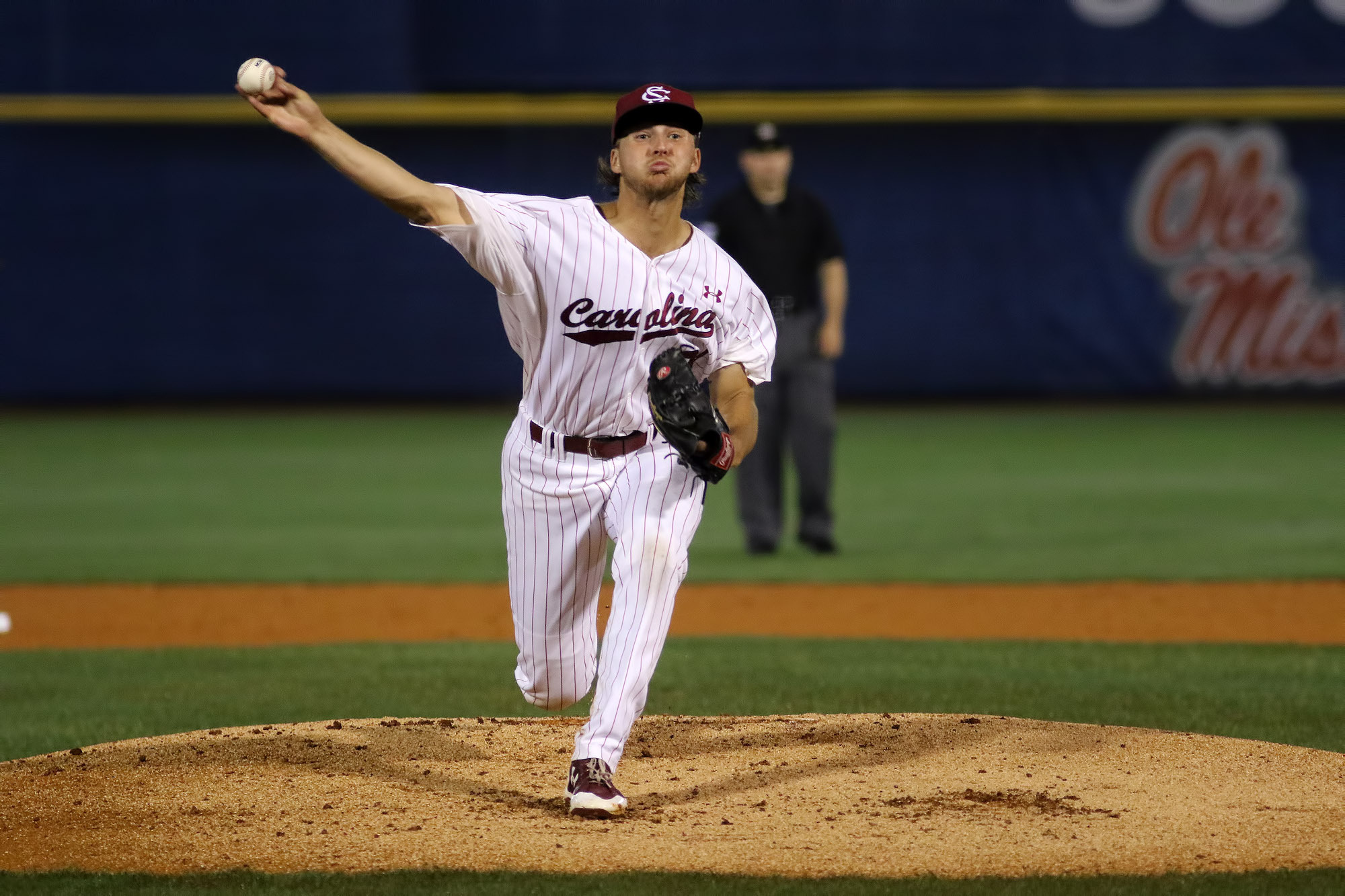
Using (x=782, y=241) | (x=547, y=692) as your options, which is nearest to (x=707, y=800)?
(x=547, y=692)

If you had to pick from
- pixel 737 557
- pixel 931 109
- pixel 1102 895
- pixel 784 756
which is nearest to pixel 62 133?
pixel 931 109

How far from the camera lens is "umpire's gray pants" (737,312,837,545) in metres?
9.82

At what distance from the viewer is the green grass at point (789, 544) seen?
9.87 m

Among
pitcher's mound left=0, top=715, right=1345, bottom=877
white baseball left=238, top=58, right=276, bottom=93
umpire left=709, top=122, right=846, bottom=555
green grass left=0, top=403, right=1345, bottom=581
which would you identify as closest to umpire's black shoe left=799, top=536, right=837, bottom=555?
green grass left=0, top=403, right=1345, bottom=581

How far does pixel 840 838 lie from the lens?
4.40 metres

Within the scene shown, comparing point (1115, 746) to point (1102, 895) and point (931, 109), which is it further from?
point (931, 109)

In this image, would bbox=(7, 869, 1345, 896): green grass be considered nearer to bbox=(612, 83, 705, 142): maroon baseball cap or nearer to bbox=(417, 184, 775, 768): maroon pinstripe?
bbox=(417, 184, 775, 768): maroon pinstripe

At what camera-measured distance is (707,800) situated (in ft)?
15.9

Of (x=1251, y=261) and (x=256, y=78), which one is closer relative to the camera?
(x=256, y=78)

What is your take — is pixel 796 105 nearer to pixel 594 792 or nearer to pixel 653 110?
pixel 653 110

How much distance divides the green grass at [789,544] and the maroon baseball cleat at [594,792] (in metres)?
4.84

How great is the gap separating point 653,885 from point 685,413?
46.0 inches

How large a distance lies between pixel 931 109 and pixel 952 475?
629 cm

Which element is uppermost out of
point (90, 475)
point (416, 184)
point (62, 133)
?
point (62, 133)
